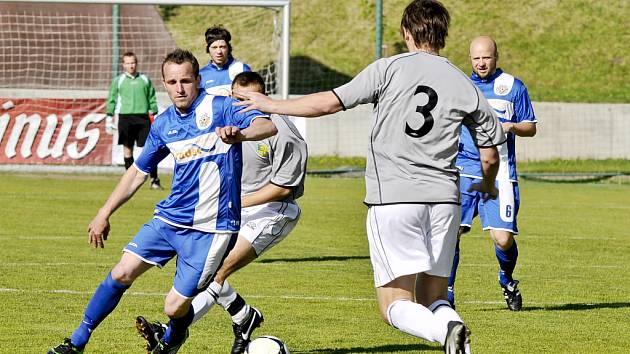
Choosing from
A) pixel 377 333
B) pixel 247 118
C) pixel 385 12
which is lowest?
pixel 377 333

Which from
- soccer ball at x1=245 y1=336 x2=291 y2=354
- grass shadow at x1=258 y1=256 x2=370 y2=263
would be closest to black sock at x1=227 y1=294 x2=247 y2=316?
→ soccer ball at x1=245 y1=336 x2=291 y2=354

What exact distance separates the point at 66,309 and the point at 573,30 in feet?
97.7

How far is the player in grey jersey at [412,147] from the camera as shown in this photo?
582cm

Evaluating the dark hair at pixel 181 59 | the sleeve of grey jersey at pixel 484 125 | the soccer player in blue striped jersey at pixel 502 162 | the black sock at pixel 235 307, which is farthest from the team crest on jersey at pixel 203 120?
the soccer player in blue striped jersey at pixel 502 162

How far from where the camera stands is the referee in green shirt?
20172 mm

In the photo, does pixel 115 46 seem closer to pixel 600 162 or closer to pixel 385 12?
pixel 600 162

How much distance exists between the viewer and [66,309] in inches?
348

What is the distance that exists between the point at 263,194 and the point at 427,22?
2.57m

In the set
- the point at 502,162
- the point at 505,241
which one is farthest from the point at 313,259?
the point at 502,162

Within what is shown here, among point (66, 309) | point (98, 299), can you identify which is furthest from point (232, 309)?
point (66, 309)

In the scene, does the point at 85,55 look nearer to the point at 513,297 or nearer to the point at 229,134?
the point at 513,297

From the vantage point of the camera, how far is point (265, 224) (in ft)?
26.7

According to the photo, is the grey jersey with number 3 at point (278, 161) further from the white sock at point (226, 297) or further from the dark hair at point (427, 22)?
the dark hair at point (427, 22)

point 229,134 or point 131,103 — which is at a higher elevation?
point 131,103
